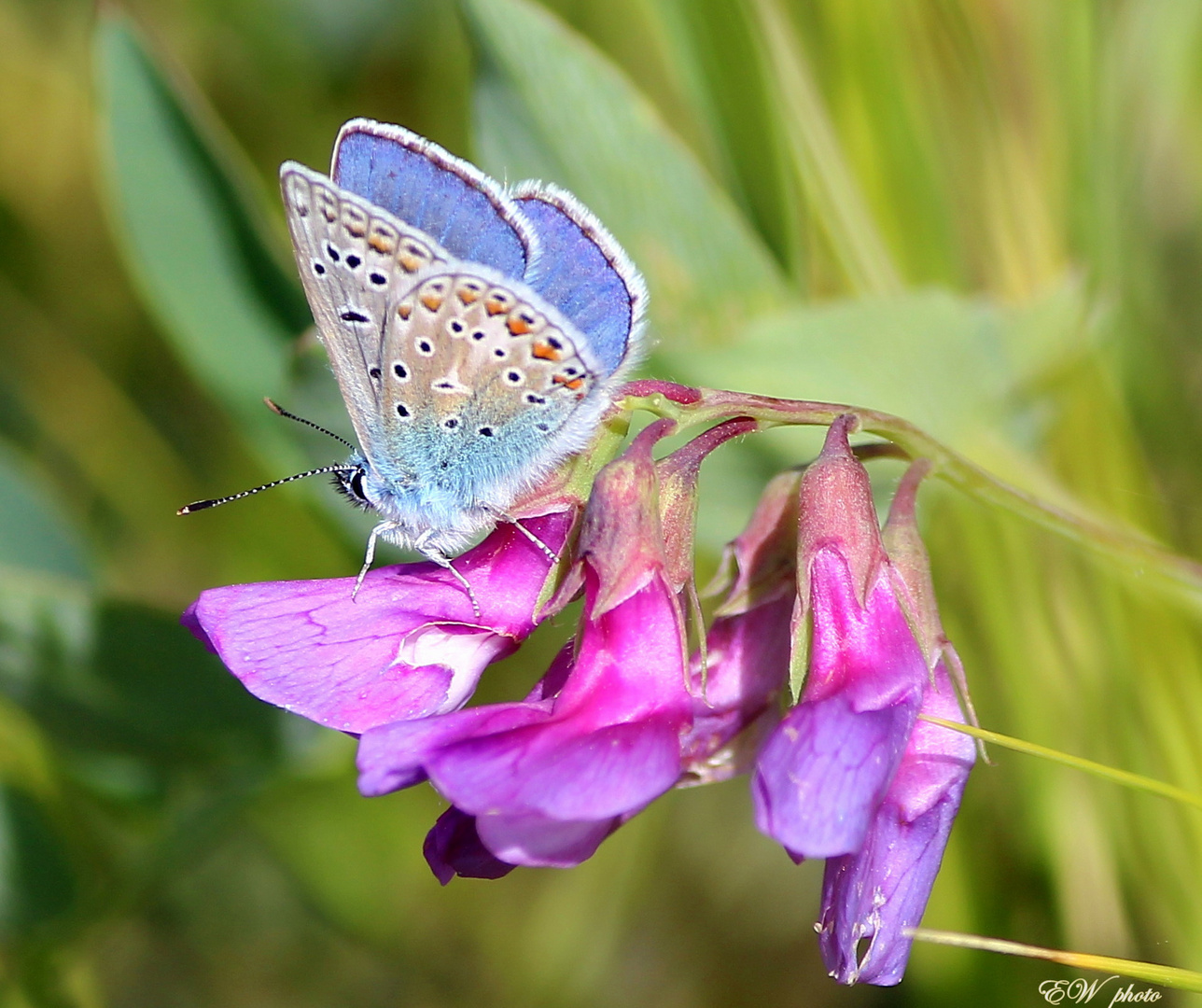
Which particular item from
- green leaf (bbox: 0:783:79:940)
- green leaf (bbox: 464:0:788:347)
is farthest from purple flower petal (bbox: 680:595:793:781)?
green leaf (bbox: 0:783:79:940)

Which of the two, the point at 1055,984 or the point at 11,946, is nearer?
the point at 1055,984

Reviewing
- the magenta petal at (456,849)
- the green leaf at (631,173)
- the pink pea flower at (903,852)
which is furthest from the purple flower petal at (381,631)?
the green leaf at (631,173)

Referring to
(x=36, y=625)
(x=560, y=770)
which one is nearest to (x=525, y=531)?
(x=560, y=770)

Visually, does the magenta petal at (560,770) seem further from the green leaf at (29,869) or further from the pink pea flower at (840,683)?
the green leaf at (29,869)

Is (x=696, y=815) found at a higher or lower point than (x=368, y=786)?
lower

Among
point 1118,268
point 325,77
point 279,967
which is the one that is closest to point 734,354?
point 1118,268

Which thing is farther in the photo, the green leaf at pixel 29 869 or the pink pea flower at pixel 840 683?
the green leaf at pixel 29 869

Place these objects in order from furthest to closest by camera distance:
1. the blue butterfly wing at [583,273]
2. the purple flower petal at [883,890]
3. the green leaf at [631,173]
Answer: the green leaf at [631,173] < the blue butterfly wing at [583,273] < the purple flower petal at [883,890]

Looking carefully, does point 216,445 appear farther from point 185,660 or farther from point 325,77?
point 185,660
